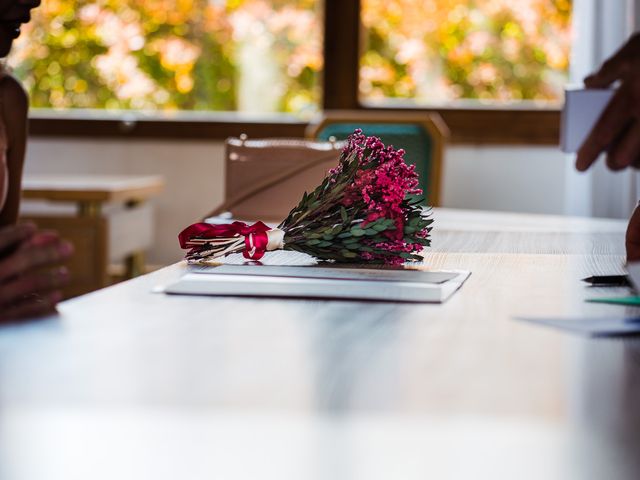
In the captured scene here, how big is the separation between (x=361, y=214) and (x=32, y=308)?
41 centimetres

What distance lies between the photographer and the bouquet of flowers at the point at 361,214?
3.96 ft

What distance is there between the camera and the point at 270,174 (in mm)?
2334

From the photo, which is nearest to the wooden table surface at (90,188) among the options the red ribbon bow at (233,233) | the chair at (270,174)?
the chair at (270,174)

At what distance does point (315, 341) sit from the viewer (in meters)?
0.84

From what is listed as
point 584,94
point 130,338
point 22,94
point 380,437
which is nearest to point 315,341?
point 130,338

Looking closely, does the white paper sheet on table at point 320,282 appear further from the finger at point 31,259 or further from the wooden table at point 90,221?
the wooden table at point 90,221

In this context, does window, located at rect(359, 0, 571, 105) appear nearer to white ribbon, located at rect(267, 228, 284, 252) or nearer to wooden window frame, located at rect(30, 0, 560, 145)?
wooden window frame, located at rect(30, 0, 560, 145)

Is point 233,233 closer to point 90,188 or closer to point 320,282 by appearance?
point 320,282

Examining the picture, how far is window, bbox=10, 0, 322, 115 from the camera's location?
14.6 ft

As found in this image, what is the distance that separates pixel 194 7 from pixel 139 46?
294mm

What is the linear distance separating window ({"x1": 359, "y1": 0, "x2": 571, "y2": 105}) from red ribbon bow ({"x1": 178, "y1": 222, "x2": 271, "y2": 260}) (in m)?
3.15

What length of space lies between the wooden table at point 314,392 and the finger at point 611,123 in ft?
0.52

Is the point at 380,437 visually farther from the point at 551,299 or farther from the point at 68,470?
the point at 551,299

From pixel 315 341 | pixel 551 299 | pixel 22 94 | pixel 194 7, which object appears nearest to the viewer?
pixel 315 341
